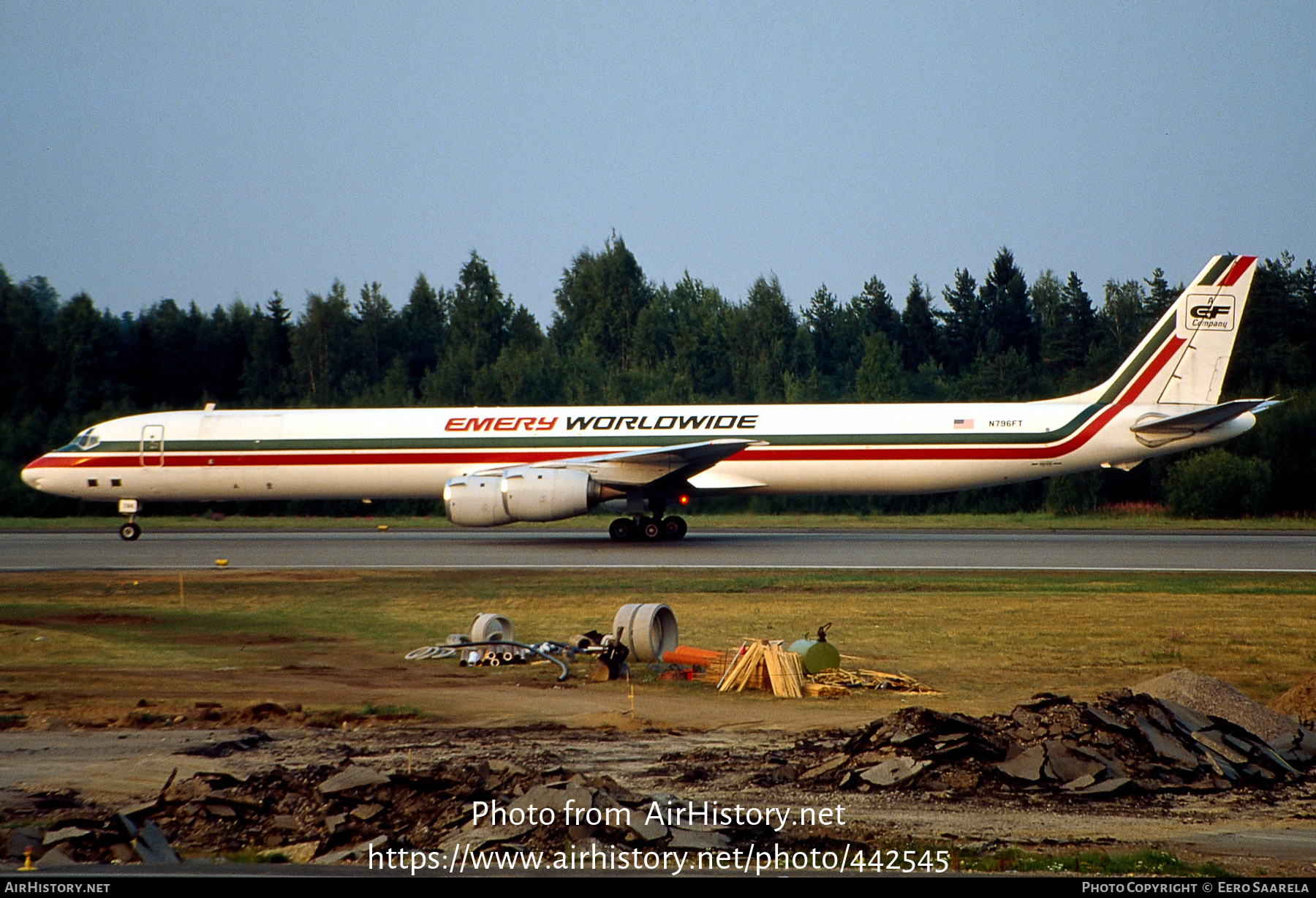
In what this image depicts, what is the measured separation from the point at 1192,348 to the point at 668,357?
42.7 meters

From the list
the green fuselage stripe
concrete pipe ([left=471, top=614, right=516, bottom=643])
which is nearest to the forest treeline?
the green fuselage stripe

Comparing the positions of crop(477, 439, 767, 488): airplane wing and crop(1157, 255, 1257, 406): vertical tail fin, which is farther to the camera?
crop(1157, 255, 1257, 406): vertical tail fin

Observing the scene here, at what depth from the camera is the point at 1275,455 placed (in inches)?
1425

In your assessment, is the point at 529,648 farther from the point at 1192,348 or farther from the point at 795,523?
the point at 795,523

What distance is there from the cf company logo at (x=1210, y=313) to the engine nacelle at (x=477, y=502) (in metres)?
16.3

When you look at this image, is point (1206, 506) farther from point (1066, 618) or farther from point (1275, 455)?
point (1066, 618)

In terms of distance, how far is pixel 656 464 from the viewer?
2361 centimetres

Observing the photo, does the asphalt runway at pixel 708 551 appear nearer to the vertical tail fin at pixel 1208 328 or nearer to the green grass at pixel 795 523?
the green grass at pixel 795 523

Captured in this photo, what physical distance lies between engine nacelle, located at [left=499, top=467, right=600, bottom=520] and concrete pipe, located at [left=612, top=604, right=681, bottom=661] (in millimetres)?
11226

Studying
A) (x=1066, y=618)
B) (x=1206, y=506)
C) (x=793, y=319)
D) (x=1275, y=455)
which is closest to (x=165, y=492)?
(x=1066, y=618)

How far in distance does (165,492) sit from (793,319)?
140 ft

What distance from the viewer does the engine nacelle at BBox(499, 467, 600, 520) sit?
22688 mm

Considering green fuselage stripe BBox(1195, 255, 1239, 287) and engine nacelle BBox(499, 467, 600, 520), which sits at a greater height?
green fuselage stripe BBox(1195, 255, 1239, 287)

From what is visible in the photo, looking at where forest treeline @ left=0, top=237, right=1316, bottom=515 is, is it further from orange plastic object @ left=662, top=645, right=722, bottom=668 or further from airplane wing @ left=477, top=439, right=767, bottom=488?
orange plastic object @ left=662, top=645, right=722, bottom=668
